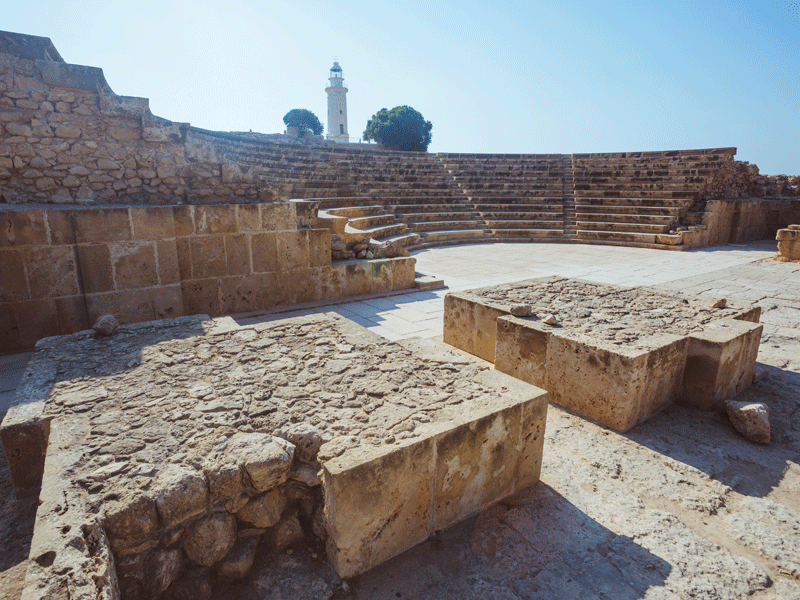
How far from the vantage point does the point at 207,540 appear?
1860mm

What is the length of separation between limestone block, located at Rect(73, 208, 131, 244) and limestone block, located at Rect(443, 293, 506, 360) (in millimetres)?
3680

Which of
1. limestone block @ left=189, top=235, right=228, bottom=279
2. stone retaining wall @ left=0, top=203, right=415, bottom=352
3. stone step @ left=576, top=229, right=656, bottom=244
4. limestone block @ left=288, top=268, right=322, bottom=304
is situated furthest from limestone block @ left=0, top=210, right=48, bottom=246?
stone step @ left=576, top=229, right=656, bottom=244

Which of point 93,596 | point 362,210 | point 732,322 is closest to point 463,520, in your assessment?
point 93,596

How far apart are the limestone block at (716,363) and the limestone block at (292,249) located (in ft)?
15.5

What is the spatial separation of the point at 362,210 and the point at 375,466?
10.0 m

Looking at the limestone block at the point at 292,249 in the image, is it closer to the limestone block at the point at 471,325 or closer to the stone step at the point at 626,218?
the limestone block at the point at 471,325

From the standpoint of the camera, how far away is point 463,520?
228cm

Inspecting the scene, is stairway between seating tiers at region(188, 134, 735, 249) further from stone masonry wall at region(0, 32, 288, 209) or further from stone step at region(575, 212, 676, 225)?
stone masonry wall at region(0, 32, 288, 209)

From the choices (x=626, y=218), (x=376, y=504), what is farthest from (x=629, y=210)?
(x=376, y=504)

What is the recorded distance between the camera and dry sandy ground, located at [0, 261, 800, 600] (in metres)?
1.91

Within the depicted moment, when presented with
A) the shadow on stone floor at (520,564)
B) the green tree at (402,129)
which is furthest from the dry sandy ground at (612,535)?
the green tree at (402,129)

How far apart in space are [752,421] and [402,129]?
3671cm

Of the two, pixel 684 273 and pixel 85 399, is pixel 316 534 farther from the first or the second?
pixel 684 273

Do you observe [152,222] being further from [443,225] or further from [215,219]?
[443,225]
